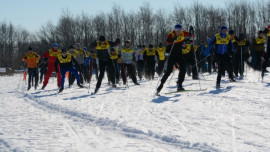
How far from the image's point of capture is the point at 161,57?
643 inches

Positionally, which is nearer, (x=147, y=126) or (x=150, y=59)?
(x=147, y=126)

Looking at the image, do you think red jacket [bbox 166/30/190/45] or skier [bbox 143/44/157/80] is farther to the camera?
skier [bbox 143/44/157/80]

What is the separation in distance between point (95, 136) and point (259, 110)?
10.1 ft

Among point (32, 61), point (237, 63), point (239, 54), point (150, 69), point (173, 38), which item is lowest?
point (150, 69)

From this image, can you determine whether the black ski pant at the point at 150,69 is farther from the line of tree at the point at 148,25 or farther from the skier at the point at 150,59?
the line of tree at the point at 148,25

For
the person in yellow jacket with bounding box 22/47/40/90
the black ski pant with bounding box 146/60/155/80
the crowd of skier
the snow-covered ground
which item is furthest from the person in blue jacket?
the person in yellow jacket with bounding box 22/47/40/90

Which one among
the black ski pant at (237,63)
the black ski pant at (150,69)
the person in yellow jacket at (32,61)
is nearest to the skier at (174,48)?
the black ski pant at (237,63)

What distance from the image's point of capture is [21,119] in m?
6.09

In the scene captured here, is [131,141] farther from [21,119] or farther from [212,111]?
[21,119]

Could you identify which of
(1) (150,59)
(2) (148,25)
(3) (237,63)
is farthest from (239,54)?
(2) (148,25)

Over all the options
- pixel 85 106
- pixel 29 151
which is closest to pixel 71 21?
pixel 85 106

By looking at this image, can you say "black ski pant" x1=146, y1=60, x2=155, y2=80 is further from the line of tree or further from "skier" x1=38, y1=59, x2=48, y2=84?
the line of tree

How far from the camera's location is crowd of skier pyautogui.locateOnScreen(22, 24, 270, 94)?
8.51 meters

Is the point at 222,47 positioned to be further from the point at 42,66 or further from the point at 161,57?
the point at 42,66
